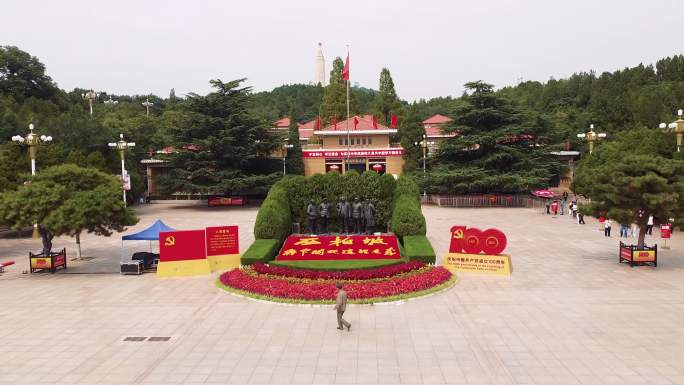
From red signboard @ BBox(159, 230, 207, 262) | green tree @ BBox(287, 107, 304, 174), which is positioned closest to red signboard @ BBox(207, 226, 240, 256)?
red signboard @ BBox(159, 230, 207, 262)

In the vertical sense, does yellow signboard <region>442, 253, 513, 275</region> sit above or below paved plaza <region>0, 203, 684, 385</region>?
above

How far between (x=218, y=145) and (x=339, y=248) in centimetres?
2335

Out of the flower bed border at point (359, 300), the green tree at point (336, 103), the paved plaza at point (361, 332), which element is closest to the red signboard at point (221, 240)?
the paved plaza at point (361, 332)

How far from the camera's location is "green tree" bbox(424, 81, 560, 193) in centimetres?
3556

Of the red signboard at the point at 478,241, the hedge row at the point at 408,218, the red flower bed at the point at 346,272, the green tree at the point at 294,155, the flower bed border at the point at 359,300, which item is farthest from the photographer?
the green tree at the point at 294,155

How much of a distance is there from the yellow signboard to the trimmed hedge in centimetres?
58

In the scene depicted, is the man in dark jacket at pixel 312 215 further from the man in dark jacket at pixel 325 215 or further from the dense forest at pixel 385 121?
the dense forest at pixel 385 121

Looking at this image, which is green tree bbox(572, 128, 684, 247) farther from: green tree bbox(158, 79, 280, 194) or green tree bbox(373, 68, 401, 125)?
green tree bbox(373, 68, 401, 125)

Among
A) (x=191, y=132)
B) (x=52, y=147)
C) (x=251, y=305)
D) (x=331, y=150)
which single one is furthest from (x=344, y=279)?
Result: (x=331, y=150)

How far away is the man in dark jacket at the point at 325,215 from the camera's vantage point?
20.5m

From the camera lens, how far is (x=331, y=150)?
149 feet

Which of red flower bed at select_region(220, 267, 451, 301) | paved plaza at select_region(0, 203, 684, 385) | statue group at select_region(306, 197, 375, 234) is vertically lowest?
paved plaza at select_region(0, 203, 684, 385)

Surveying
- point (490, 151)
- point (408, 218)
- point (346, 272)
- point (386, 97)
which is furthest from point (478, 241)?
point (386, 97)

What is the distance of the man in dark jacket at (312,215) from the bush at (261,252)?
3088 millimetres
